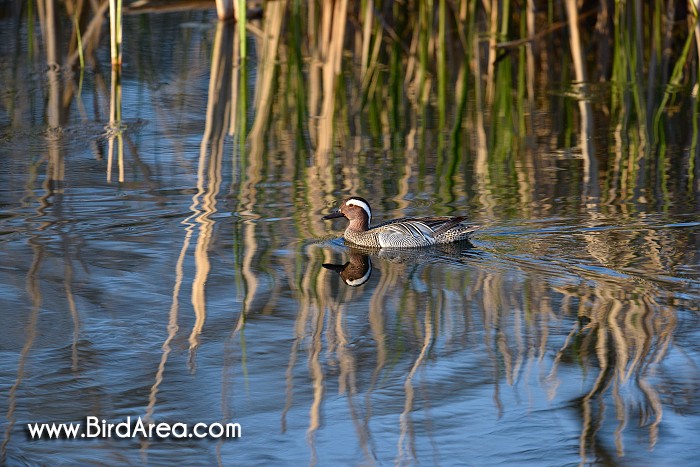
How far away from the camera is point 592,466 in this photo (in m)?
4.19

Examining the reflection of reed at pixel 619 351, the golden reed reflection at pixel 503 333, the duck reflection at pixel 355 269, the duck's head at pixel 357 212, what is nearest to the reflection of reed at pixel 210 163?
the golden reed reflection at pixel 503 333

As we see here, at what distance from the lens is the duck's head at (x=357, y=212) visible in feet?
24.7

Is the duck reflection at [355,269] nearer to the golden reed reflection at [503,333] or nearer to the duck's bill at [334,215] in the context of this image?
the golden reed reflection at [503,333]

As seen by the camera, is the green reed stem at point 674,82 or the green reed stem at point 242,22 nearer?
the green reed stem at point 674,82

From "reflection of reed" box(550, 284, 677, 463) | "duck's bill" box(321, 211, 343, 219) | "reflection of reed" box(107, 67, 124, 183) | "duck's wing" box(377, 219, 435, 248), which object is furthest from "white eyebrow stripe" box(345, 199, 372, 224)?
"reflection of reed" box(107, 67, 124, 183)

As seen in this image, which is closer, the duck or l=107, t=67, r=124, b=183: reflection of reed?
the duck

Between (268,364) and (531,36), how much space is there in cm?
884

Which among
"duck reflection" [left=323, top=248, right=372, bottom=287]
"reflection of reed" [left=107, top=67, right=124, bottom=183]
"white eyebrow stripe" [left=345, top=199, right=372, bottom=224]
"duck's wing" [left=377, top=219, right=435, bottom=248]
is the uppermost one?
"reflection of reed" [left=107, top=67, right=124, bottom=183]

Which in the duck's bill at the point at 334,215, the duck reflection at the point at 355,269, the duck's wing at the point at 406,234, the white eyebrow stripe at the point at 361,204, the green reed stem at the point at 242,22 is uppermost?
the green reed stem at the point at 242,22

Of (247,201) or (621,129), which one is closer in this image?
(247,201)

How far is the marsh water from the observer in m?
4.53

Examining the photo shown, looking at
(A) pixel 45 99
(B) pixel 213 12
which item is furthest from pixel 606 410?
(B) pixel 213 12

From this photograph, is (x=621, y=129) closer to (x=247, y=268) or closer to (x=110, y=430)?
(x=247, y=268)

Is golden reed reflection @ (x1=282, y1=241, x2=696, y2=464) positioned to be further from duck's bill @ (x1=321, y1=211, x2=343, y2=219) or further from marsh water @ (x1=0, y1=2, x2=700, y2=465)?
duck's bill @ (x1=321, y1=211, x2=343, y2=219)
